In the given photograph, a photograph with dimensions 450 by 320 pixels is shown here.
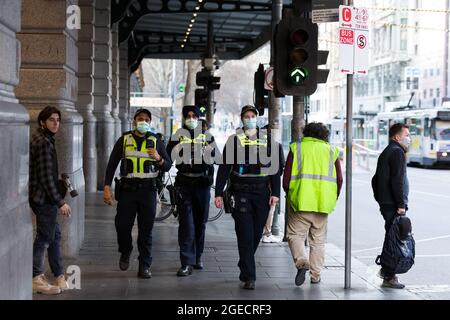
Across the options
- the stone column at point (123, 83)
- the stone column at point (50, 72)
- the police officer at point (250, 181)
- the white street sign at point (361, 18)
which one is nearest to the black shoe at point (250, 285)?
the police officer at point (250, 181)

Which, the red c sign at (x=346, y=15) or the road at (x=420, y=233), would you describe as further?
the road at (x=420, y=233)

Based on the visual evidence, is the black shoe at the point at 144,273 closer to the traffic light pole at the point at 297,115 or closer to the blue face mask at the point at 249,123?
the blue face mask at the point at 249,123

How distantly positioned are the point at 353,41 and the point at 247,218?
88.0 inches

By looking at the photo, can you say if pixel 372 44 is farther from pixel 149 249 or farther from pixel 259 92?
pixel 149 249

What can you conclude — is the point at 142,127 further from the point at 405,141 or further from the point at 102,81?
the point at 102,81

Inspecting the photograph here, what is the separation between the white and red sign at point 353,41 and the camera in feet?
29.7

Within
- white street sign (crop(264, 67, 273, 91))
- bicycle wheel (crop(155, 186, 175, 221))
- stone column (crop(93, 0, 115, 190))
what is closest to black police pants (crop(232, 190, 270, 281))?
white street sign (crop(264, 67, 273, 91))

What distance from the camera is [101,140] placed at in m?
21.9

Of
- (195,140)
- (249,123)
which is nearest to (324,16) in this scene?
(195,140)

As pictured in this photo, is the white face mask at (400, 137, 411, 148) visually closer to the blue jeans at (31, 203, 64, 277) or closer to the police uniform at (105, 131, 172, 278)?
the police uniform at (105, 131, 172, 278)

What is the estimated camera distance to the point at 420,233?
15188 mm

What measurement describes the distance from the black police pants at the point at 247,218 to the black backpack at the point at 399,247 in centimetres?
144
